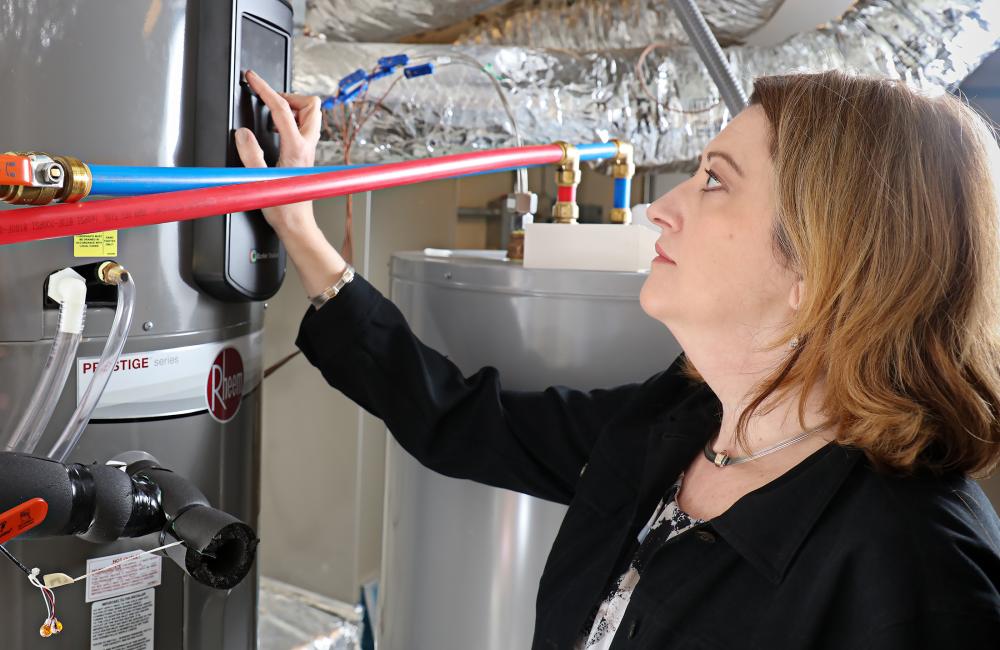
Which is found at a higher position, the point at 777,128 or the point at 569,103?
the point at 569,103

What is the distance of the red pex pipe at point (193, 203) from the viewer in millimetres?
717

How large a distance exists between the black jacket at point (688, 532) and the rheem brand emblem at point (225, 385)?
80 mm

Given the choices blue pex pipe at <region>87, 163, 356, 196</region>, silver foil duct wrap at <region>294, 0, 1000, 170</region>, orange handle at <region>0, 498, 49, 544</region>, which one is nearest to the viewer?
orange handle at <region>0, 498, 49, 544</region>

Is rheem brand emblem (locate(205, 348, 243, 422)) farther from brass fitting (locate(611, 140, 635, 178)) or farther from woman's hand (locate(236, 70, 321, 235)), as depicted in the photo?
brass fitting (locate(611, 140, 635, 178))

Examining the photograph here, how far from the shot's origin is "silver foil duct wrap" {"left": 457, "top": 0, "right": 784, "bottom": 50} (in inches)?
68.0

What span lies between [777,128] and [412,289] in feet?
1.86

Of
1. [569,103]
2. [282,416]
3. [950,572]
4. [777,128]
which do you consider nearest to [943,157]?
[777,128]

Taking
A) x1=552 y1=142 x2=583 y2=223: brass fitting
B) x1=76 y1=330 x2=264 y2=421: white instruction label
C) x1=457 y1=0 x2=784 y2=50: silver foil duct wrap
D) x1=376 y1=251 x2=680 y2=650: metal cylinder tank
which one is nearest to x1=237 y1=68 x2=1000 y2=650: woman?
x1=376 y1=251 x2=680 y2=650: metal cylinder tank

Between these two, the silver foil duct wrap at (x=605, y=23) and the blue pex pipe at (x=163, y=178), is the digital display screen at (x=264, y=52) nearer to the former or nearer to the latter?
the blue pex pipe at (x=163, y=178)

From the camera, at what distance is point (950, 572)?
65 centimetres

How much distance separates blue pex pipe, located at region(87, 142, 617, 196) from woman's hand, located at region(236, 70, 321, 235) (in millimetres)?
67

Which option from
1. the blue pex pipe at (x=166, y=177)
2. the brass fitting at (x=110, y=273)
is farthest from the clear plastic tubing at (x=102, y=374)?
the blue pex pipe at (x=166, y=177)

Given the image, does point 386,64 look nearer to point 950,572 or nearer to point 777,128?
point 777,128

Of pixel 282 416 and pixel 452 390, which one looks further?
pixel 282 416
